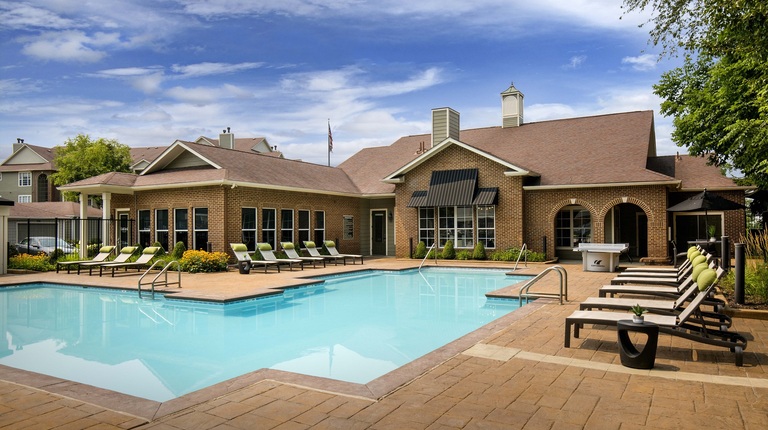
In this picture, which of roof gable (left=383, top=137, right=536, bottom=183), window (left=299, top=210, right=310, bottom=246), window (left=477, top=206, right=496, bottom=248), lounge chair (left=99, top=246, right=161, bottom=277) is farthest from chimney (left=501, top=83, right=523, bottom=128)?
lounge chair (left=99, top=246, right=161, bottom=277)

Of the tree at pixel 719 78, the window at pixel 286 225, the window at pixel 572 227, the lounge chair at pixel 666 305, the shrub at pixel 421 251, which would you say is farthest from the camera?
the shrub at pixel 421 251

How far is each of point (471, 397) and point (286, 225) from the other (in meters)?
18.8

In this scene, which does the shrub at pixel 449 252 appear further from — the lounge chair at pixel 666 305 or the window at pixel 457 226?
the lounge chair at pixel 666 305

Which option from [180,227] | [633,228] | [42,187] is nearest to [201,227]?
[180,227]

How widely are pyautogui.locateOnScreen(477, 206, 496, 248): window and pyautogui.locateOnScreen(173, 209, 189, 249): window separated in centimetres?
1217

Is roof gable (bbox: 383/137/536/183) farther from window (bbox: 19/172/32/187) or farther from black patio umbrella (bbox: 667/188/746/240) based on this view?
window (bbox: 19/172/32/187)

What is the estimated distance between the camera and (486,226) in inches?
925

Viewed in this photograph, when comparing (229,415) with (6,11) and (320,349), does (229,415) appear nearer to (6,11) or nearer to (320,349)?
(320,349)

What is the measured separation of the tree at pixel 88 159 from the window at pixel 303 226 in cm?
2362

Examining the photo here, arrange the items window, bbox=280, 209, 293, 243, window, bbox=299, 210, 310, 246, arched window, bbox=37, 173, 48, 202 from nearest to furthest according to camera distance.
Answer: window, bbox=280, 209, 293, 243 → window, bbox=299, 210, 310, 246 → arched window, bbox=37, 173, 48, 202

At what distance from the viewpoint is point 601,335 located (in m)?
7.59

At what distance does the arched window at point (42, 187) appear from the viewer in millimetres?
49906

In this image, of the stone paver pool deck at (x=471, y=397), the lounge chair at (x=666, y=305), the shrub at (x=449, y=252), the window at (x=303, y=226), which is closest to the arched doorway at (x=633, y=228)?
the shrub at (x=449, y=252)

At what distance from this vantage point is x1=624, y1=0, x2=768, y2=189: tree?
9.41 metres
